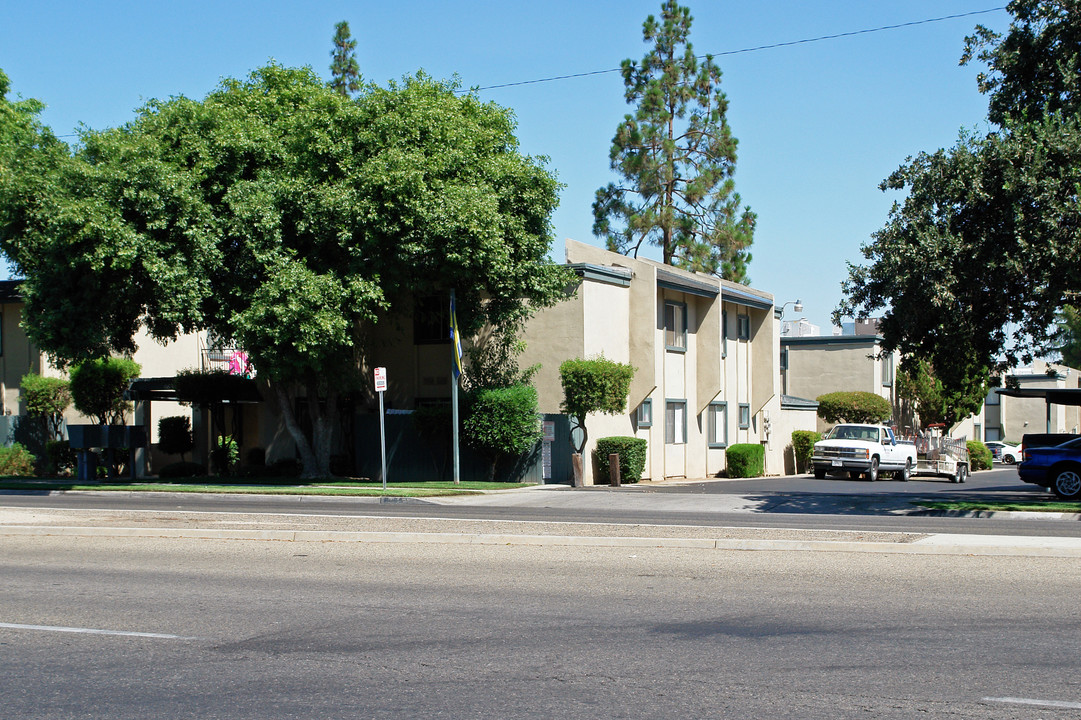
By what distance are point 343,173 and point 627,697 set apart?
70.0 feet

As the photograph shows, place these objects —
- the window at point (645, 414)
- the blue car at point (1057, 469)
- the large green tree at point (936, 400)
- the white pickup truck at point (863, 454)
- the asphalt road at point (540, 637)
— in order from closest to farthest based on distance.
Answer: the asphalt road at point (540, 637) < the blue car at point (1057, 469) < the window at point (645, 414) < the white pickup truck at point (863, 454) < the large green tree at point (936, 400)

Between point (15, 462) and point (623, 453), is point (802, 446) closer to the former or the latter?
point (623, 453)

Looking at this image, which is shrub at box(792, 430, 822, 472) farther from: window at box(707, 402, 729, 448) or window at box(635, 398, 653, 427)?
window at box(635, 398, 653, 427)

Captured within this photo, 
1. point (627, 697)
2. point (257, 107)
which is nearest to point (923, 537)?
point (627, 697)

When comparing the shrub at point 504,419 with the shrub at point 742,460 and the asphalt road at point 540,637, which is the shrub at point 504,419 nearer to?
the shrub at point 742,460

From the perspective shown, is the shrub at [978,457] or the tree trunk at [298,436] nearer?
the tree trunk at [298,436]

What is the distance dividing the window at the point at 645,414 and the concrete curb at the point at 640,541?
17.5 m

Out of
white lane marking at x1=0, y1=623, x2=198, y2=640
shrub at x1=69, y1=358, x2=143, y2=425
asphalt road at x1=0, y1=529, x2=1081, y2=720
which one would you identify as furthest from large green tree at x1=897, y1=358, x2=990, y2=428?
white lane marking at x1=0, y1=623, x2=198, y2=640

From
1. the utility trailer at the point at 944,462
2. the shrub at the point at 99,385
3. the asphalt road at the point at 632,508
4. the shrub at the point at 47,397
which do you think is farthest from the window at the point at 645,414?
the shrub at the point at 47,397

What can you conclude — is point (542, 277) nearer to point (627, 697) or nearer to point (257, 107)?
point (257, 107)

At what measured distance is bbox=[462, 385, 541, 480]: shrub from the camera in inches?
1087

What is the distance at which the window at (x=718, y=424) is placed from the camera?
118 ft

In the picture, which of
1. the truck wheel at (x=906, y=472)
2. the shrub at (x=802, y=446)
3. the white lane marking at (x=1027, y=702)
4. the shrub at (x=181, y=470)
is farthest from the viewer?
the shrub at (x=802, y=446)

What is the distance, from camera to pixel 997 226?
1975cm
